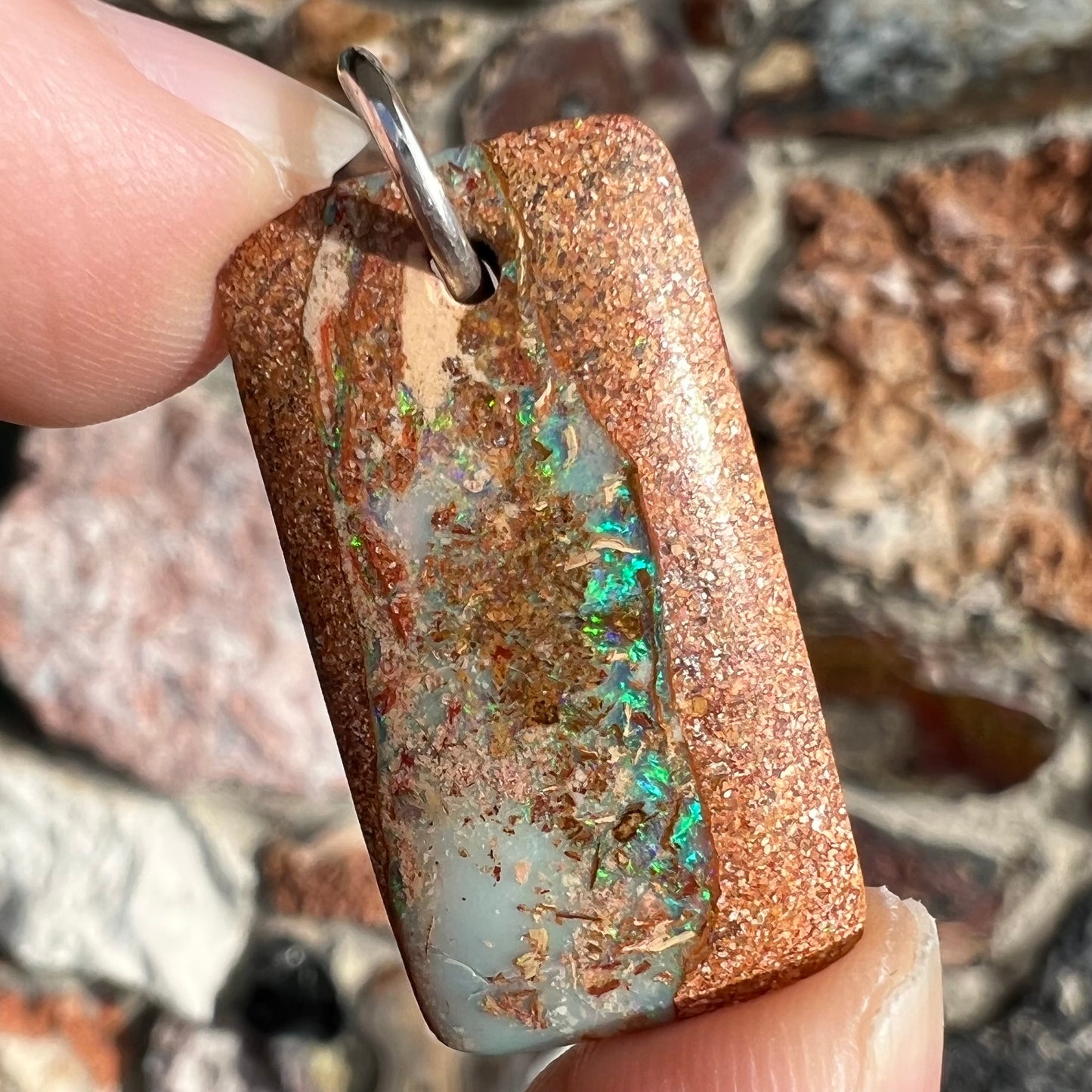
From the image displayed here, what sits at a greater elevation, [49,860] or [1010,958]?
[49,860]

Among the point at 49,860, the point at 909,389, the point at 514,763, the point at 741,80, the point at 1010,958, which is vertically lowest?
the point at 1010,958

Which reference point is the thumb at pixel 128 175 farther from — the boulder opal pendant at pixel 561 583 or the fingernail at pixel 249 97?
the boulder opal pendant at pixel 561 583

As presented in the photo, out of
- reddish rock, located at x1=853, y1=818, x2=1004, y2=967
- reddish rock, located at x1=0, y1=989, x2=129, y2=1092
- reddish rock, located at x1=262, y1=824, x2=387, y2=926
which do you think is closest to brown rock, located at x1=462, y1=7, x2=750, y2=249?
reddish rock, located at x1=853, y1=818, x2=1004, y2=967

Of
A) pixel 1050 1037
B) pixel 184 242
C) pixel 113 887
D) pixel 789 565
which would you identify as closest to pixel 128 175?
pixel 184 242

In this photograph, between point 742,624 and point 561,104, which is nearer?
point 742,624

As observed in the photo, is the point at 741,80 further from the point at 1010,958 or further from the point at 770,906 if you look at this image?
the point at 1010,958

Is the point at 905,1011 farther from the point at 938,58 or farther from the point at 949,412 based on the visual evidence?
the point at 938,58

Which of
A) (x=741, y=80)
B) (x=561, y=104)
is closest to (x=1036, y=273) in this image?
(x=741, y=80)

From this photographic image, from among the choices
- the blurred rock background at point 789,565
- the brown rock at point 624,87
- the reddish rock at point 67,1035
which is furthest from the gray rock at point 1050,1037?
the reddish rock at point 67,1035
